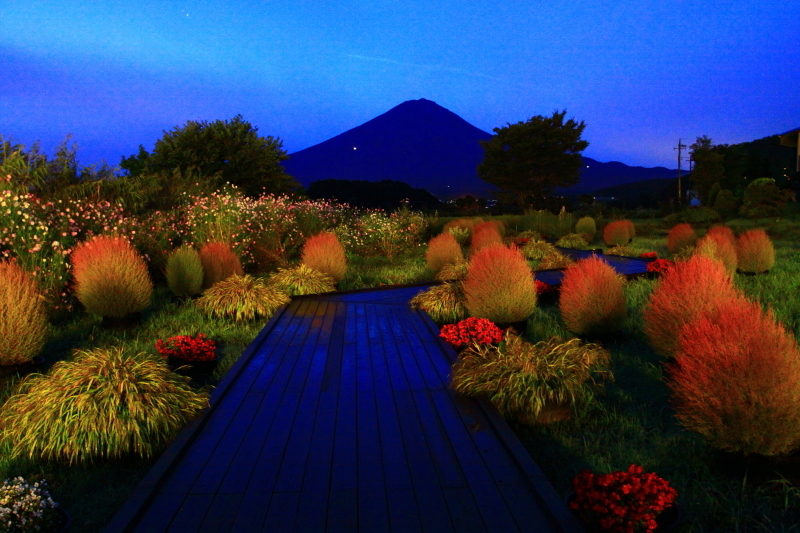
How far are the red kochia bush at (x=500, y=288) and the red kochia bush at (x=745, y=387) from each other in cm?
321

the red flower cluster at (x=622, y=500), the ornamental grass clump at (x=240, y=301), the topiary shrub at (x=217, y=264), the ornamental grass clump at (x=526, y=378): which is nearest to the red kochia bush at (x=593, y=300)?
the ornamental grass clump at (x=526, y=378)

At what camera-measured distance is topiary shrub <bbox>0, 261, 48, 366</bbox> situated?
518 centimetres

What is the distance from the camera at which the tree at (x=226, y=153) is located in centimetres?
2167

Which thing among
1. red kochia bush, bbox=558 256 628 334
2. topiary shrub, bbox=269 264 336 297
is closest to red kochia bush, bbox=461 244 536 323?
red kochia bush, bbox=558 256 628 334

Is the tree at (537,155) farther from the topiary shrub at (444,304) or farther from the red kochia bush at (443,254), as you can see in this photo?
the topiary shrub at (444,304)

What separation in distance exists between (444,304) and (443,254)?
4060mm

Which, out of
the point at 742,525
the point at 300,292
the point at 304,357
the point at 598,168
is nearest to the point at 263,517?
the point at 742,525

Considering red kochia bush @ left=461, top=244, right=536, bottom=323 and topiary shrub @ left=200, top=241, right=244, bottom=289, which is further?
topiary shrub @ left=200, top=241, right=244, bottom=289

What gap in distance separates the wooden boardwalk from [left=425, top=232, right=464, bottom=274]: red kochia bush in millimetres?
6389

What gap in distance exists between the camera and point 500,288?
679 cm

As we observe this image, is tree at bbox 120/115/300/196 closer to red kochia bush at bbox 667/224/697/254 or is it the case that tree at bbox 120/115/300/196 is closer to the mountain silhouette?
red kochia bush at bbox 667/224/697/254

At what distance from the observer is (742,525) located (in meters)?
2.90

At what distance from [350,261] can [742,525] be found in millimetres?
12143

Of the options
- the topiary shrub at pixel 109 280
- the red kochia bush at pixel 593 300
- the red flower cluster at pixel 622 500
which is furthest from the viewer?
the topiary shrub at pixel 109 280
